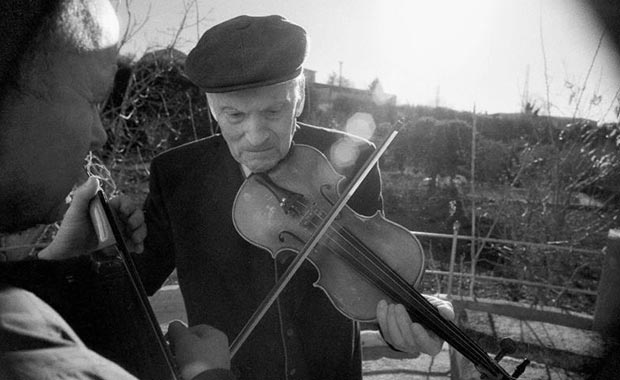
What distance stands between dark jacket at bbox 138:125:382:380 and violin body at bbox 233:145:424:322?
0.23ft

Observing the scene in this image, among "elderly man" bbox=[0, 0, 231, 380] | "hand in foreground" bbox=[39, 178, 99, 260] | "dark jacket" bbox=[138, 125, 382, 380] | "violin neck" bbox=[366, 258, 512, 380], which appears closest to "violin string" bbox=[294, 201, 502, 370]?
"violin neck" bbox=[366, 258, 512, 380]

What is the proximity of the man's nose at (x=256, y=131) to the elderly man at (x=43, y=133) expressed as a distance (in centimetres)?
48

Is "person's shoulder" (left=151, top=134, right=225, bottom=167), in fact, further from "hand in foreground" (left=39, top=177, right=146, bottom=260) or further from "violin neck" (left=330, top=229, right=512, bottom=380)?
"violin neck" (left=330, top=229, right=512, bottom=380)

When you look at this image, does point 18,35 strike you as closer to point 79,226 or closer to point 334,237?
→ point 79,226

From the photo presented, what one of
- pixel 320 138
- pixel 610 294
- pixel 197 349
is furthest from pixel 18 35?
pixel 610 294

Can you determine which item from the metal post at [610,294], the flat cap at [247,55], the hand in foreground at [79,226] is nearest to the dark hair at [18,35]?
the hand in foreground at [79,226]

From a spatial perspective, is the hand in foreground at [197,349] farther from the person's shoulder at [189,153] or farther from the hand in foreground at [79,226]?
the person's shoulder at [189,153]

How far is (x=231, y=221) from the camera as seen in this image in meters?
1.15

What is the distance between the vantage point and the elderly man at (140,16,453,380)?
0.99 metres

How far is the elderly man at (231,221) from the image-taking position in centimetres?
99

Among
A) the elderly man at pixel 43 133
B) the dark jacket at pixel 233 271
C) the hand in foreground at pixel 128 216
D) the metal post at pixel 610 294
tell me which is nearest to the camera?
the elderly man at pixel 43 133

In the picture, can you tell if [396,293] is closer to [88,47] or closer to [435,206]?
[88,47]

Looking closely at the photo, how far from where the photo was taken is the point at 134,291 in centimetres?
65

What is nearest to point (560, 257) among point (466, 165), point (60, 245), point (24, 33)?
point (466, 165)
